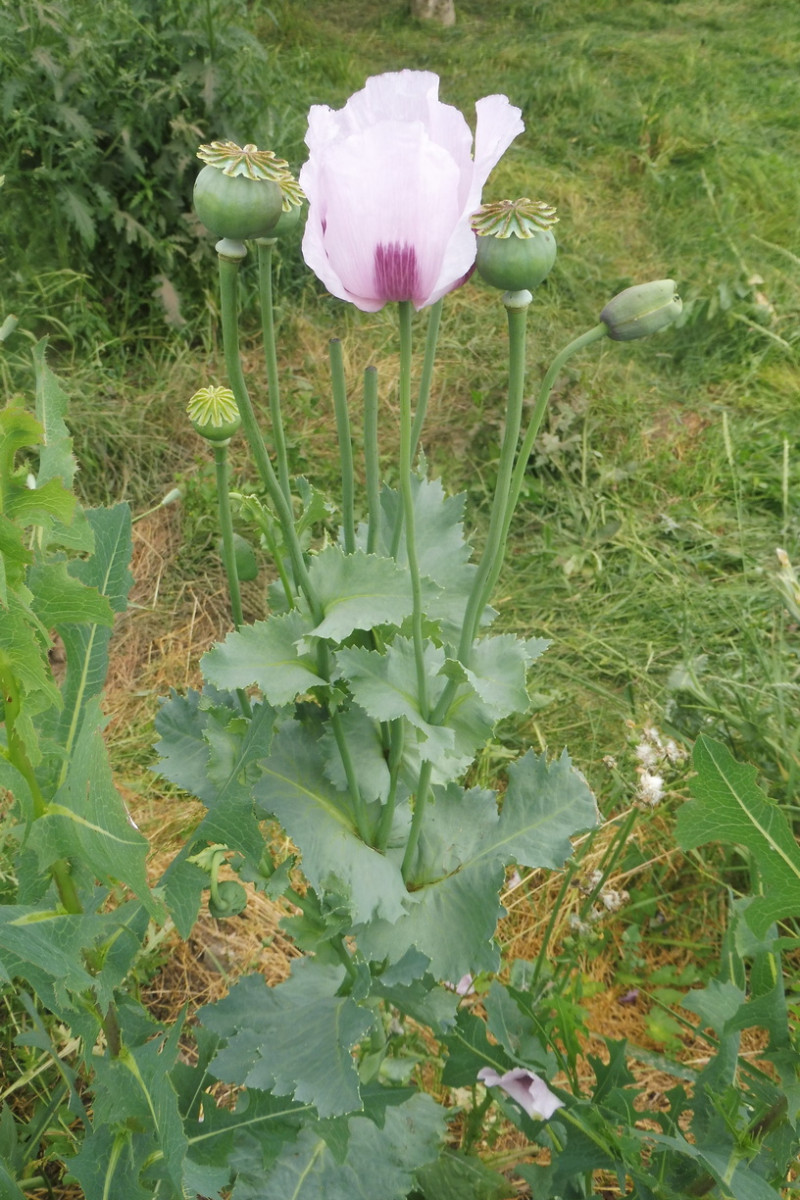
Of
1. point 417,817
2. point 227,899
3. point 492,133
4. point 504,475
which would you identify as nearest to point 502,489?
point 504,475

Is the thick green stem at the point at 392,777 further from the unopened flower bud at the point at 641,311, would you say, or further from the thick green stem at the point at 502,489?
the unopened flower bud at the point at 641,311

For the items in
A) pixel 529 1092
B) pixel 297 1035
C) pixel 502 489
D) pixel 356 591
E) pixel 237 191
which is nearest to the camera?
pixel 237 191

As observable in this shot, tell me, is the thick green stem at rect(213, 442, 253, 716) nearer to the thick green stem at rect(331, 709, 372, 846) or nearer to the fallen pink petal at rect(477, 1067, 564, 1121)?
the thick green stem at rect(331, 709, 372, 846)

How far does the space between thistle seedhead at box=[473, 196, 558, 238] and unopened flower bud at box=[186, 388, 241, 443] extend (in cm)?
28

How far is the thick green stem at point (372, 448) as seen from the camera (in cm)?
74

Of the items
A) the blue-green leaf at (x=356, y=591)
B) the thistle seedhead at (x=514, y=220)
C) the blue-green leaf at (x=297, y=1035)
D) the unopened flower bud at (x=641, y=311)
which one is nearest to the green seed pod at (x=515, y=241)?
the thistle seedhead at (x=514, y=220)

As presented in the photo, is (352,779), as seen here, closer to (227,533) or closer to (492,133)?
(227,533)

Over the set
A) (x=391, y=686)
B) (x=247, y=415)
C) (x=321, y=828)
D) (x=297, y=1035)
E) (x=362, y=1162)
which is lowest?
(x=362, y=1162)

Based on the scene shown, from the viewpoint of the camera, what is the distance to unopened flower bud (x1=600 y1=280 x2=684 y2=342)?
28.7 inches

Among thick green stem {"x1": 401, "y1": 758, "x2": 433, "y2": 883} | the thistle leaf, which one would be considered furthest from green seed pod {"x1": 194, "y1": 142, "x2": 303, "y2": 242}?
the thistle leaf

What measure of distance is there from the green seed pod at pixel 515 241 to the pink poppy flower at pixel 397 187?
0.02 metres

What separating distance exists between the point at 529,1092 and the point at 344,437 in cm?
83

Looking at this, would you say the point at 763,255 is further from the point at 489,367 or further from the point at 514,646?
the point at 514,646

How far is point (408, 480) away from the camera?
698 millimetres
